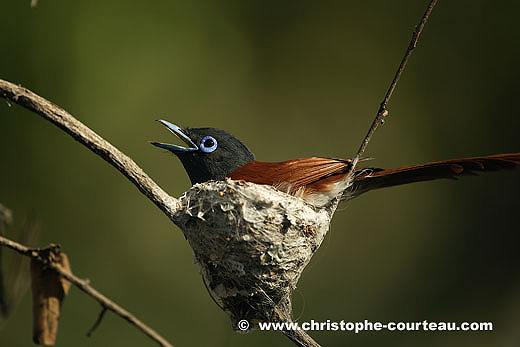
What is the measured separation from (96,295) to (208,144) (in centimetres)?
183

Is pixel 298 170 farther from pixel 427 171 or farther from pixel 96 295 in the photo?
pixel 96 295

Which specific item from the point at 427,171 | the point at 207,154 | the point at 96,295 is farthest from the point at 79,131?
the point at 427,171

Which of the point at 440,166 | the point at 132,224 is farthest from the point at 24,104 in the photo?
the point at 132,224

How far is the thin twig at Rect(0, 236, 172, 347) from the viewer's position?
2420 mm

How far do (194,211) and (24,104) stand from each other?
131 centimetres

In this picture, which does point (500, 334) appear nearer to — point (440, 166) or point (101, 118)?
point (440, 166)

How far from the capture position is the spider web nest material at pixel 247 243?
353 centimetres

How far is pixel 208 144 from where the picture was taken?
162 inches

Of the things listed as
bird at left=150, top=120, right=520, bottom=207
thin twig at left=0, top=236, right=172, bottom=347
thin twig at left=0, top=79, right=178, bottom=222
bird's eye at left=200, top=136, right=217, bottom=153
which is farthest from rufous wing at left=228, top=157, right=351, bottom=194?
thin twig at left=0, top=236, right=172, bottom=347

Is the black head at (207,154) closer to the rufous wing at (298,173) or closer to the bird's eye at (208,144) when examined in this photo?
the bird's eye at (208,144)

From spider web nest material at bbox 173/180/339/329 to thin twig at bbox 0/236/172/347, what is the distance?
0.94 meters

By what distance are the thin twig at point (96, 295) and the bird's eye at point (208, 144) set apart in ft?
Result: 5.40

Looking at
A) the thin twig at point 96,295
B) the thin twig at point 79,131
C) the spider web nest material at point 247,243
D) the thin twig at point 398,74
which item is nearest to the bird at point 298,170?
the spider web nest material at point 247,243

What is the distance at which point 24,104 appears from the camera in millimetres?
2637
